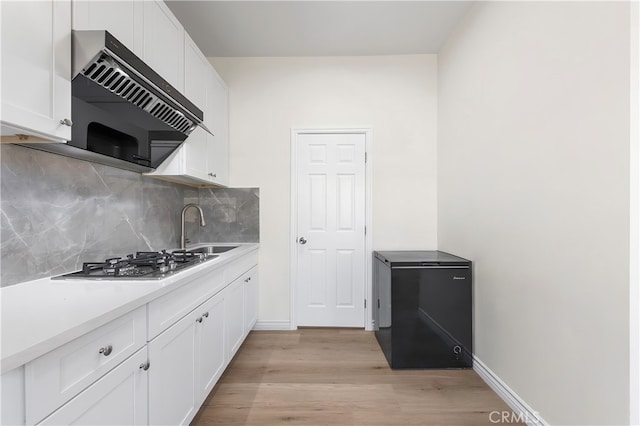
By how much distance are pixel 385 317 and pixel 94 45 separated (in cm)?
257

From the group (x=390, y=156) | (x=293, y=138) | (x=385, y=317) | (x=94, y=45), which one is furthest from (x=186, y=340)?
(x=390, y=156)

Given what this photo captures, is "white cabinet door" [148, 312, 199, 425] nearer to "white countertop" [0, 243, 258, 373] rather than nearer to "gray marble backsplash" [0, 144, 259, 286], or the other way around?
"white countertop" [0, 243, 258, 373]

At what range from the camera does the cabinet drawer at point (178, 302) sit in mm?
1225

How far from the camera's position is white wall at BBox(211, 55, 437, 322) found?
3.09m

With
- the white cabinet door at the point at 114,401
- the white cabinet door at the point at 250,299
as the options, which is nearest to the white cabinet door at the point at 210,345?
the white cabinet door at the point at 114,401

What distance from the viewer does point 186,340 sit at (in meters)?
1.50

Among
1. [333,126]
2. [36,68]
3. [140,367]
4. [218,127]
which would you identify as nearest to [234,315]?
[140,367]

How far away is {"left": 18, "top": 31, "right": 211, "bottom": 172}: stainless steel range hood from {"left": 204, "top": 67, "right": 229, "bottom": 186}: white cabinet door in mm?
588

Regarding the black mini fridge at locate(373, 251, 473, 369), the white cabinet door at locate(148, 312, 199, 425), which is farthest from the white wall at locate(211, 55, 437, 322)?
the white cabinet door at locate(148, 312, 199, 425)

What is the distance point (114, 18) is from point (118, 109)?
0.42 metres

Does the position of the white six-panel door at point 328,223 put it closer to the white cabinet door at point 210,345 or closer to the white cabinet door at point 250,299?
the white cabinet door at point 250,299

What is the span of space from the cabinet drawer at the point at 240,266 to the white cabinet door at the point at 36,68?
1289mm

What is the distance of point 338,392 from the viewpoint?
2004 millimetres

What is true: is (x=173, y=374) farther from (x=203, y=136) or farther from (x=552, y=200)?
(x=552, y=200)
